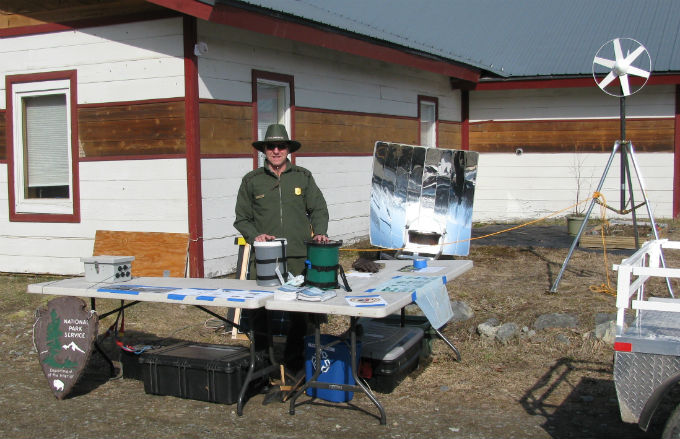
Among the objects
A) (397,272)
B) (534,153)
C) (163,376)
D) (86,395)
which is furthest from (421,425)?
(534,153)

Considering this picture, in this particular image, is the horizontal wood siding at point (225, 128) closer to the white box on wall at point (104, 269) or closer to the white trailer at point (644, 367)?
the white box on wall at point (104, 269)

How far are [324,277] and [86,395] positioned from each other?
7.33 ft

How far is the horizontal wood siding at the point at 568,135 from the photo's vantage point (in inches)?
613

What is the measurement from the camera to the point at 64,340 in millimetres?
5809

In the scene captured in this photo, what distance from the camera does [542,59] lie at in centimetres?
1609

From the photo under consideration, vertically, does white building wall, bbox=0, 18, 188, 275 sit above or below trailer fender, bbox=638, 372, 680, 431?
above

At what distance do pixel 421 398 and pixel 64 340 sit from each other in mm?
2832

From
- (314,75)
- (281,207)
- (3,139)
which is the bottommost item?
(281,207)

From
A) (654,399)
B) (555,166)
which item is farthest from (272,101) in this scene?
(555,166)

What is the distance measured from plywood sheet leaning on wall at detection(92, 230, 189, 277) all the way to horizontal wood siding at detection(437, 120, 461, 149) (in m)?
7.94

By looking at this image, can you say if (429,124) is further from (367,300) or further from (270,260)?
(367,300)

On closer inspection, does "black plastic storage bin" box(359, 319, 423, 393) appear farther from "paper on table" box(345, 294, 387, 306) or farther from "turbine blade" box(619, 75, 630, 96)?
"turbine blade" box(619, 75, 630, 96)

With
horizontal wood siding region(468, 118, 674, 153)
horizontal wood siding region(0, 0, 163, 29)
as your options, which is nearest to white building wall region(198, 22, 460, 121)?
horizontal wood siding region(0, 0, 163, 29)

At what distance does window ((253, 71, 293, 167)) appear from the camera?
10.4 meters
